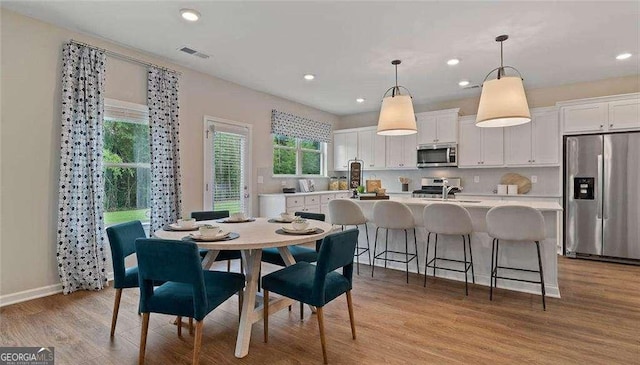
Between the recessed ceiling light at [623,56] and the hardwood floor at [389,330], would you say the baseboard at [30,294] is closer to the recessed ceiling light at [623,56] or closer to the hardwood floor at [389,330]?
the hardwood floor at [389,330]

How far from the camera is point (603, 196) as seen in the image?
4406 millimetres

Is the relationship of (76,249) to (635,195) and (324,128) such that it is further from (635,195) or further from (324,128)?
(635,195)

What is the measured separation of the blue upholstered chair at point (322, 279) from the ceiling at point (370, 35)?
2.02m

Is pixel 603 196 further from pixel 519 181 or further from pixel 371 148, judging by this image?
pixel 371 148

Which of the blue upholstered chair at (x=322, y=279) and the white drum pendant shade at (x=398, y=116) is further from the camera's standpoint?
the white drum pendant shade at (x=398, y=116)

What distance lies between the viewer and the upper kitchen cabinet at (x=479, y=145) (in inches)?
212

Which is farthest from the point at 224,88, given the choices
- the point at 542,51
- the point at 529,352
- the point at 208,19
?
the point at 529,352

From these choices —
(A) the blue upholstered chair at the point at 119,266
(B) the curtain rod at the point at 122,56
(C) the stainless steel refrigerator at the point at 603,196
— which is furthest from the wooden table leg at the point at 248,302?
(C) the stainless steel refrigerator at the point at 603,196

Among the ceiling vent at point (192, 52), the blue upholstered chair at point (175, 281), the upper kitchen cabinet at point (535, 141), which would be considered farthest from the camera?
the upper kitchen cabinet at point (535, 141)

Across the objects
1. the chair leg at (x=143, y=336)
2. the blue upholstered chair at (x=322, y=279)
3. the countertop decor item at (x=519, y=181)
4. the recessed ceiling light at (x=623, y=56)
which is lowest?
the chair leg at (x=143, y=336)

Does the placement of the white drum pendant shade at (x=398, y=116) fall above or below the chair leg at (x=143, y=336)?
above

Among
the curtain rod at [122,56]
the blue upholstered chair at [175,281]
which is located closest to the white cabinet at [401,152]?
the curtain rod at [122,56]

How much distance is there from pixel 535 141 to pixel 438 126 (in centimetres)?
153

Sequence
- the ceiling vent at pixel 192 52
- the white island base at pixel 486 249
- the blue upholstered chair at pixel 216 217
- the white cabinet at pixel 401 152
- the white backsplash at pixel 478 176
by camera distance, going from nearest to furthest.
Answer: the blue upholstered chair at pixel 216 217 → the white island base at pixel 486 249 → the ceiling vent at pixel 192 52 → the white backsplash at pixel 478 176 → the white cabinet at pixel 401 152
